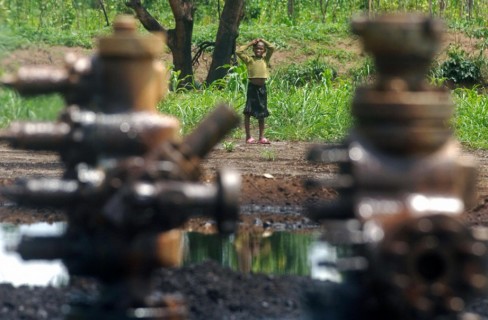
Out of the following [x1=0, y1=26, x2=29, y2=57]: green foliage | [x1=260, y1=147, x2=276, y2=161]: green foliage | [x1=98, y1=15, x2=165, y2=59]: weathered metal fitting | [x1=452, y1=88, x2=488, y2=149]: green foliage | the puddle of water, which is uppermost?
[x1=98, y1=15, x2=165, y2=59]: weathered metal fitting

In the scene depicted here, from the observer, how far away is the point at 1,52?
5.19 meters

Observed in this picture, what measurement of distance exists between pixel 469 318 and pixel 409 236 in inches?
13.5

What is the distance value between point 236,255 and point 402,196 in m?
4.17

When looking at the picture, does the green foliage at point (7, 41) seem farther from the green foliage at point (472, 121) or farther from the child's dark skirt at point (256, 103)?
the green foliage at point (472, 121)

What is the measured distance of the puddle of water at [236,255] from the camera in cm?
588

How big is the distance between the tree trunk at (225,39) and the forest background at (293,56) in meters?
0.41

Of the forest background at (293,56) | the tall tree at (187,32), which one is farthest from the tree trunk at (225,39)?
the forest background at (293,56)

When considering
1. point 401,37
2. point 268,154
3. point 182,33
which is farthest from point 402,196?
point 182,33

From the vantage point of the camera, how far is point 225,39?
2161 cm

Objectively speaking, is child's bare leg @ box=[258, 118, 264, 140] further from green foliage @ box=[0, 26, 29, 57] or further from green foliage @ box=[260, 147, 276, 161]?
green foliage @ box=[0, 26, 29, 57]

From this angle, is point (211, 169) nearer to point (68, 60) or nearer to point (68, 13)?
point (68, 60)

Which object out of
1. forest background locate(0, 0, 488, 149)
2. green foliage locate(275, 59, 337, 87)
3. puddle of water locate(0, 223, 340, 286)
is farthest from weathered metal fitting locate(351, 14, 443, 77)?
green foliage locate(275, 59, 337, 87)

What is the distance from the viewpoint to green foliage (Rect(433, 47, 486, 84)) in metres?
23.2

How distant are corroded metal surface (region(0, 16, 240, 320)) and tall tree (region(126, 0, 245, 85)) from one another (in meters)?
17.3
